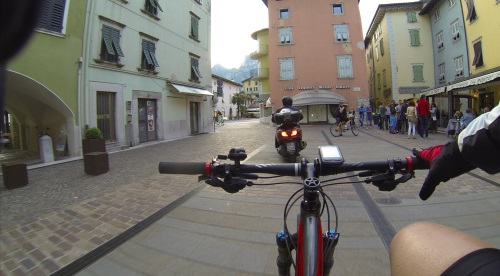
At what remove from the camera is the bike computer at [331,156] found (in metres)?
1.27

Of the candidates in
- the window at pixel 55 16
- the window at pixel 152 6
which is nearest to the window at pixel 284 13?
the window at pixel 152 6

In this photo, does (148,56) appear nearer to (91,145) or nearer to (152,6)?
(152,6)

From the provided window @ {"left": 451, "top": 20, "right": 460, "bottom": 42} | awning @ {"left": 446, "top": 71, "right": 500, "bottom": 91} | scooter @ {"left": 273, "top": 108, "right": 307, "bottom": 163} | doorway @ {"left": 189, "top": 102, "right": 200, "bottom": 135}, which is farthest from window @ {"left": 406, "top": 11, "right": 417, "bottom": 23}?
scooter @ {"left": 273, "top": 108, "right": 307, "bottom": 163}

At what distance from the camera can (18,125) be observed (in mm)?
12875

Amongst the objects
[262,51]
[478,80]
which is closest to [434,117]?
[478,80]

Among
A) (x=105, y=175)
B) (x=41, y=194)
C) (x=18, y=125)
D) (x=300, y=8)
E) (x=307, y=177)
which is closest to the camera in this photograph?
(x=307, y=177)

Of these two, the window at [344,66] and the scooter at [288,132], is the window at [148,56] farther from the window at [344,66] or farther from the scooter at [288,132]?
the window at [344,66]

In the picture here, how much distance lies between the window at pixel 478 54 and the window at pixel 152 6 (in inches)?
737

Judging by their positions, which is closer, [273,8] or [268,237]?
[268,237]

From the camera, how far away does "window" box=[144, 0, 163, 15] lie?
14010 mm

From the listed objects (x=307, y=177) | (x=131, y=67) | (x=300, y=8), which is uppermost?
(x=300, y=8)

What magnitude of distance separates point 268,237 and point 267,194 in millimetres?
1536

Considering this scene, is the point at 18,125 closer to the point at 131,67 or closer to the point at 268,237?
the point at 131,67

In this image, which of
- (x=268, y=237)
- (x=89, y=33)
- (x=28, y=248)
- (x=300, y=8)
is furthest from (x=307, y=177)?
(x=300, y=8)
